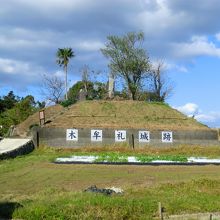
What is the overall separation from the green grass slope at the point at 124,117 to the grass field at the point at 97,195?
43.9 ft

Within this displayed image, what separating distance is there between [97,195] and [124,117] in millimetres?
30370

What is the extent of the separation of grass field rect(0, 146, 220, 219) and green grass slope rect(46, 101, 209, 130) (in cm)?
1337

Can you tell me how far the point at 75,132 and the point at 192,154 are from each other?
29.3 ft

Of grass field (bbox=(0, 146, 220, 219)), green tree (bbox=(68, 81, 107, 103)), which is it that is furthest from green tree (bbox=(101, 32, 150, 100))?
grass field (bbox=(0, 146, 220, 219))

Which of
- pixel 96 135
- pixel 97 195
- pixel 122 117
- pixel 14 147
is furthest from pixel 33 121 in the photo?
pixel 97 195

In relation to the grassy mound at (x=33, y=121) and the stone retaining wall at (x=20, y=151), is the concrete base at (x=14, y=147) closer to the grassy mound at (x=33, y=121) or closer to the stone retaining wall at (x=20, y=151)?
the stone retaining wall at (x=20, y=151)

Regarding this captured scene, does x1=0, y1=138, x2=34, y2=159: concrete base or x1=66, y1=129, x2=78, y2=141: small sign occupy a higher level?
x1=66, y1=129, x2=78, y2=141: small sign

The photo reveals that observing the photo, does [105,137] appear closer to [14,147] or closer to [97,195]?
[14,147]

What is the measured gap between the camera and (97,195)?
35.3 ft

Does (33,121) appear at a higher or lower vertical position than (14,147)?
higher

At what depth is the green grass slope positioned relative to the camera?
38531 millimetres

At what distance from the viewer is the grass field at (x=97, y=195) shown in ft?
30.5

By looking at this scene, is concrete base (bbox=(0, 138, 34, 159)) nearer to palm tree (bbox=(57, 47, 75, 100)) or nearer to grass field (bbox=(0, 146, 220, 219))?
grass field (bbox=(0, 146, 220, 219))

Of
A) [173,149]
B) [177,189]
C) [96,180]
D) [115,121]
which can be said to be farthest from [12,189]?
[115,121]
